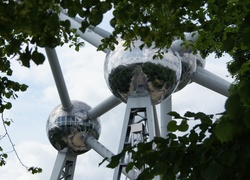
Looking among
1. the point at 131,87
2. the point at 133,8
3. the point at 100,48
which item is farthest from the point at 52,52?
the point at 133,8

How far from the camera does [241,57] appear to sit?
49.3 feet

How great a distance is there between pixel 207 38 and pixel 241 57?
7.14 metres

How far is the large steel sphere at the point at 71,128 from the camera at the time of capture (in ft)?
71.2

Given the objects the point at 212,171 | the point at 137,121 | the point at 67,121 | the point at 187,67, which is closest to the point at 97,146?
the point at 67,121

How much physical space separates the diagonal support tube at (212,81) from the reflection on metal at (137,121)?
11.1 ft

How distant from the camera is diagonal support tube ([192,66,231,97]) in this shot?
781 inches

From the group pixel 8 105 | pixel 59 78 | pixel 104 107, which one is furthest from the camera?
pixel 104 107

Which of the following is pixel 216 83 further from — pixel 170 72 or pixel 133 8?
pixel 133 8

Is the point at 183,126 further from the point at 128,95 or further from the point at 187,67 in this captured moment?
the point at 187,67

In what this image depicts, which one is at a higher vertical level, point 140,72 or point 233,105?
point 140,72

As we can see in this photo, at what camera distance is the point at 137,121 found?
59.0 ft

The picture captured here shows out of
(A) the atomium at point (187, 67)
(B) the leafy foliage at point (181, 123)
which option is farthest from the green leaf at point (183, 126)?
(A) the atomium at point (187, 67)

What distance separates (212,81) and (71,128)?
5961mm

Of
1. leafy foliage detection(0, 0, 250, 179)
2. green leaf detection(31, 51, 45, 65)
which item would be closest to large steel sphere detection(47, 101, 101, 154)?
leafy foliage detection(0, 0, 250, 179)
